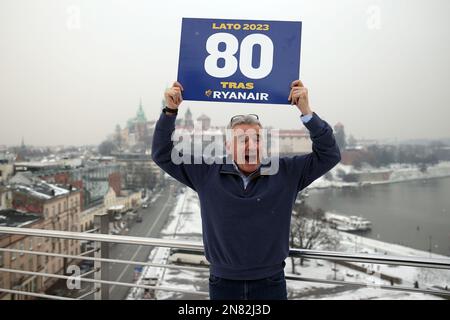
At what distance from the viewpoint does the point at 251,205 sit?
1170 mm

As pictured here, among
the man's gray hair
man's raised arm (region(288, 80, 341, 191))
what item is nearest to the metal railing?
man's raised arm (region(288, 80, 341, 191))

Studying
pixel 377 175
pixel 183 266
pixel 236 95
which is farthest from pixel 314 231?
pixel 236 95

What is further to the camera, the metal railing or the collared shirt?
the metal railing

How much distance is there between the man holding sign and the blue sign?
0.47ft

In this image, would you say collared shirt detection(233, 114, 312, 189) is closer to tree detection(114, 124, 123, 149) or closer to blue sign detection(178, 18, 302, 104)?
blue sign detection(178, 18, 302, 104)

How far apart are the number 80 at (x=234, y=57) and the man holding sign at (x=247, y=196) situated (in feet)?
0.66

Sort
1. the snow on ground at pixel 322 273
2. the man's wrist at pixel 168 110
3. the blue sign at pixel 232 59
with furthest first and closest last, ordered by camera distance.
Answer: the snow on ground at pixel 322 273, the blue sign at pixel 232 59, the man's wrist at pixel 168 110

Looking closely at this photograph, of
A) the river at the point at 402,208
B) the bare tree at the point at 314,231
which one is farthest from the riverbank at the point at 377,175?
the bare tree at the point at 314,231

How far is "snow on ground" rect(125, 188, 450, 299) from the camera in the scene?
9.77 metres

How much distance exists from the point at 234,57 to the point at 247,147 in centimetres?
44

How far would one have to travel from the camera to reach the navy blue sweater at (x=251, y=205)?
1.16m

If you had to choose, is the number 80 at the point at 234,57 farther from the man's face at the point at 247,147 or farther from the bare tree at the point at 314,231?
the bare tree at the point at 314,231

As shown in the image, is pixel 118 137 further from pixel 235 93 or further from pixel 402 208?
pixel 235 93

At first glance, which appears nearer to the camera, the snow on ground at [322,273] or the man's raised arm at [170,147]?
the man's raised arm at [170,147]
